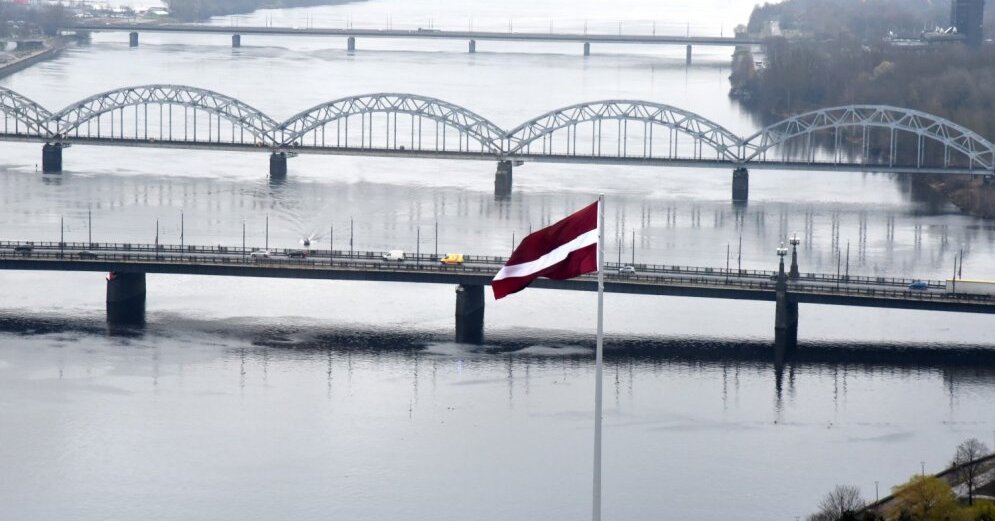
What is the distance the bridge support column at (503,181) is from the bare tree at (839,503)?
38.1m

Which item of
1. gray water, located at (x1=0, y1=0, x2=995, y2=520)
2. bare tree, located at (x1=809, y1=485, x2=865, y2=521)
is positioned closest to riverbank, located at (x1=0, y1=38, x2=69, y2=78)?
gray water, located at (x1=0, y1=0, x2=995, y2=520)

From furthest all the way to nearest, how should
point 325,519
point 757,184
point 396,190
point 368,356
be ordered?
point 757,184
point 396,190
point 368,356
point 325,519

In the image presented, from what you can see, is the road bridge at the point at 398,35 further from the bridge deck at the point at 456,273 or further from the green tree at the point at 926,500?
the green tree at the point at 926,500

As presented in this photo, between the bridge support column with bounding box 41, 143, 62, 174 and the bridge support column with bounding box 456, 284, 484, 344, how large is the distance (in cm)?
3275

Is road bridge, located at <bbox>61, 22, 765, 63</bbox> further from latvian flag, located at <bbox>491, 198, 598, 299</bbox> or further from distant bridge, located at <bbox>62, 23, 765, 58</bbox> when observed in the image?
latvian flag, located at <bbox>491, 198, 598, 299</bbox>

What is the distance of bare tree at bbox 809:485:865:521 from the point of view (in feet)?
112

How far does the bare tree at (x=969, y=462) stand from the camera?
116 ft

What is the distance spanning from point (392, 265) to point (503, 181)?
2418 cm

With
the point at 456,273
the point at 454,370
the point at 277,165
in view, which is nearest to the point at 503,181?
the point at 277,165

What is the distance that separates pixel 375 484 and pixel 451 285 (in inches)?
715

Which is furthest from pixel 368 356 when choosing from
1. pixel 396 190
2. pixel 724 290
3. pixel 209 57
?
pixel 209 57

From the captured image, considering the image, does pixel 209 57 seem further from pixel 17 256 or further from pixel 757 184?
pixel 17 256

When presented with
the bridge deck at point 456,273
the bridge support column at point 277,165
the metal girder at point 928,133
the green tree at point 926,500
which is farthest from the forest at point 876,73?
the green tree at point 926,500

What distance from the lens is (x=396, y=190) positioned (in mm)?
75312
